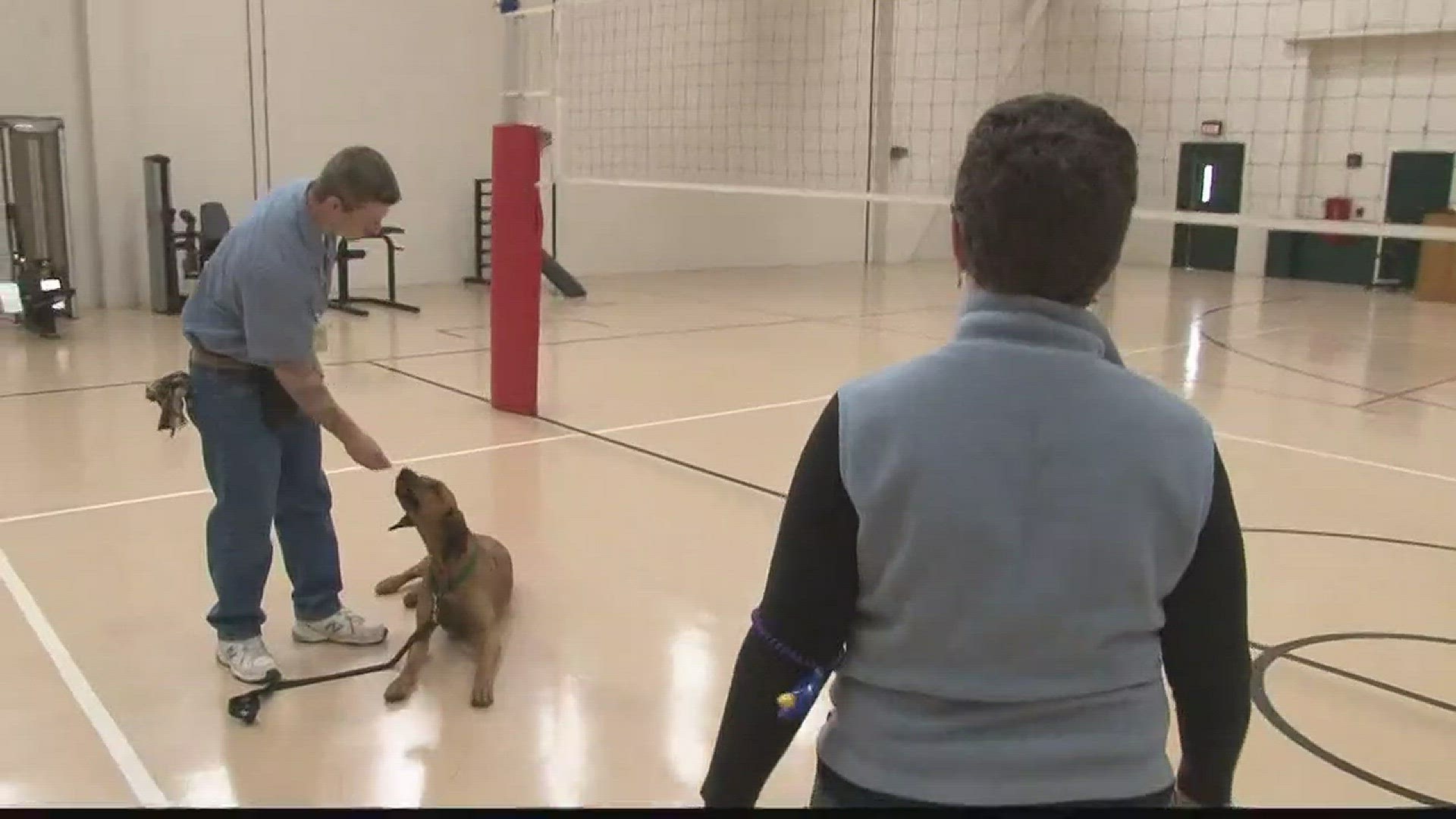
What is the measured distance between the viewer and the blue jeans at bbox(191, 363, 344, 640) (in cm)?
295

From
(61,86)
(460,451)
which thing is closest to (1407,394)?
(460,451)

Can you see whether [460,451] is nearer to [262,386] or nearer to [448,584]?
[448,584]

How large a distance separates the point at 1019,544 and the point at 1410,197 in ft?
40.6

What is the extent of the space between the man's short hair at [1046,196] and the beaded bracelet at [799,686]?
44 cm

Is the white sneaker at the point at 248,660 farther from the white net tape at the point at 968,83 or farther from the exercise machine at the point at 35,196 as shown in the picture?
the white net tape at the point at 968,83

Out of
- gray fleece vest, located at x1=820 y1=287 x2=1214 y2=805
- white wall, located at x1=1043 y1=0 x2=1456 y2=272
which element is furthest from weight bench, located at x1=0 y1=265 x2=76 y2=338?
white wall, located at x1=1043 y1=0 x2=1456 y2=272

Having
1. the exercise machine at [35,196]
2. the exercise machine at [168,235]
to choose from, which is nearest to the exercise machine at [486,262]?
the exercise machine at [168,235]

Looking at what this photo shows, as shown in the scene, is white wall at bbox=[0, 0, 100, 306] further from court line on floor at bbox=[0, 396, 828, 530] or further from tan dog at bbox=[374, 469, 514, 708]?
tan dog at bbox=[374, 469, 514, 708]

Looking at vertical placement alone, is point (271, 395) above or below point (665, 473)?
above

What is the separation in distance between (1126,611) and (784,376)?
590 centimetres

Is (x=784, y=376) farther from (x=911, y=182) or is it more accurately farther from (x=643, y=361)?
(x=911, y=182)

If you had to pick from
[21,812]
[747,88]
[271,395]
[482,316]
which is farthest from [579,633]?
[747,88]

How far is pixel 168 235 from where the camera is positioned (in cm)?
901

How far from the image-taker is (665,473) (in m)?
5.04
